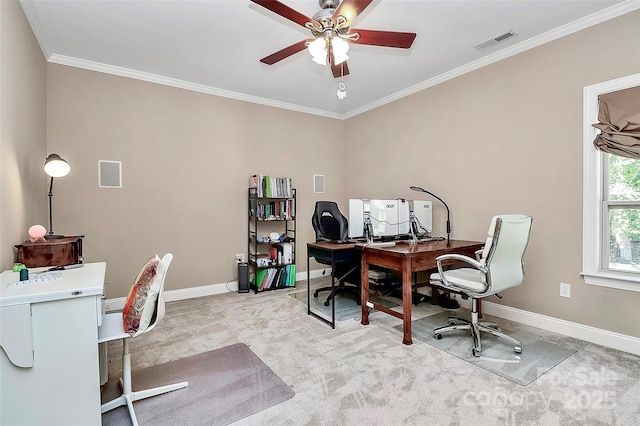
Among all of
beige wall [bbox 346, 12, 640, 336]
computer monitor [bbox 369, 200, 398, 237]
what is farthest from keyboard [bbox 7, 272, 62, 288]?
beige wall [bbox 346, 12, 640, 336]

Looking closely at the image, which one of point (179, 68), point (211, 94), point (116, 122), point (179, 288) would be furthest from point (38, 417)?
point (211, 94)

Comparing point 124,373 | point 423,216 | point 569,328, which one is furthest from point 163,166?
point 569,328

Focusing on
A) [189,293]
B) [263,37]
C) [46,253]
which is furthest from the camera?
[189,293]

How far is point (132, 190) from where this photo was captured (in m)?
3.61

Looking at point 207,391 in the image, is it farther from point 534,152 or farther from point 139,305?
point 534,152

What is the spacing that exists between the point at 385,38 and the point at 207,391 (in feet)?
8.62

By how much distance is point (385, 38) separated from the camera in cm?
212

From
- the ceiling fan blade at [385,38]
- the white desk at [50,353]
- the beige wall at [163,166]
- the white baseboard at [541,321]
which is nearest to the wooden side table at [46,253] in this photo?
the white desk at [50,353]

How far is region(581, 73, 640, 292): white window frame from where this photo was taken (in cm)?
253

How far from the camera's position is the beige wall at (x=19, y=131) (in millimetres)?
1937

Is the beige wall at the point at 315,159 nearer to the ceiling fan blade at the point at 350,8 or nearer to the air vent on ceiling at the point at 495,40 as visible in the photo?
the air vent on ceiling at the point at 495,40

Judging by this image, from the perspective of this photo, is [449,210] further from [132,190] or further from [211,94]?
[132,190]

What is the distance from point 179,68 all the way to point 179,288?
264 cm

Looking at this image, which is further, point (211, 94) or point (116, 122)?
point (211, 94)
